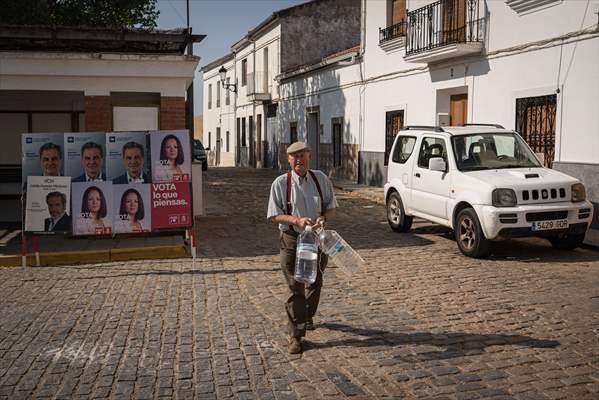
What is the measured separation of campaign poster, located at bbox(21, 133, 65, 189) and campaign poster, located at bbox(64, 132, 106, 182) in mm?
101

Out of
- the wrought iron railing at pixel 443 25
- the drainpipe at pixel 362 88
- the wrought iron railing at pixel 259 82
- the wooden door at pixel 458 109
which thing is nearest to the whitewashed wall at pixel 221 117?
the wrought iron railing at pixel 259 82

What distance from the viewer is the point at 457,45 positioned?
15359 millimetres

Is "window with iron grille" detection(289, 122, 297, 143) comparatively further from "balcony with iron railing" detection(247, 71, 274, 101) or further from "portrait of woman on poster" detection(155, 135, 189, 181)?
"portrait of woman on poster" detection(155, 135, 189, 181)

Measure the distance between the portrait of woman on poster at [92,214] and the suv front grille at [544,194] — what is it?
19.5ft

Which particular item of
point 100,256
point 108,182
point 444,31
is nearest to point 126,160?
point 108,182

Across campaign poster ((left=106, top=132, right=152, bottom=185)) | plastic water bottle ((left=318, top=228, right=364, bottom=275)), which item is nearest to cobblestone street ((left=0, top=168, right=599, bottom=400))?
plastic water bottle ((left=318, top=228, right=364, bottom=275))

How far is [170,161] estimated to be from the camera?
9305mm

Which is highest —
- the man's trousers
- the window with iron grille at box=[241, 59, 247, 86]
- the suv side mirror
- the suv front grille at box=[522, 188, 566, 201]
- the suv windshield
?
the window with iron grille at box=[241, 59, 247, 86]

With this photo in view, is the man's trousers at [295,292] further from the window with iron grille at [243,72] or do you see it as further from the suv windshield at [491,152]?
the window with iron grille at [243,72]

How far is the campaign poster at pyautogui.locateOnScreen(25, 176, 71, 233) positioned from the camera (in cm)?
881

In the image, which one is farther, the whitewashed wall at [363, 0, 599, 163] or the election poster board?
the whitewashed wall at [363, 0, 599, 163]

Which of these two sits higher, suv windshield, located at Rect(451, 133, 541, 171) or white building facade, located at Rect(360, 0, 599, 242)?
white building facade, located at Rect(360, 0, 599, 242)

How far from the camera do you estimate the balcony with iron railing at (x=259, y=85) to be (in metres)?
34.2

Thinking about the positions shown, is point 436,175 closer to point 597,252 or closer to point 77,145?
point 597,252
